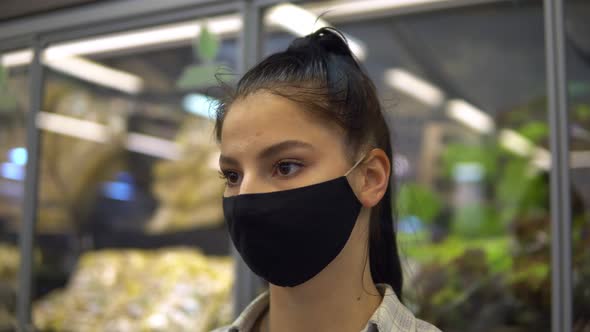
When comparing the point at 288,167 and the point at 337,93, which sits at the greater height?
the point at 337,93

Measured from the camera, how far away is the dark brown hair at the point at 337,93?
1202 mm

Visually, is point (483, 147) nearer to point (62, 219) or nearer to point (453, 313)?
point (453, 313)

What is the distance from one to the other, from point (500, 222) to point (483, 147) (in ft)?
1.51

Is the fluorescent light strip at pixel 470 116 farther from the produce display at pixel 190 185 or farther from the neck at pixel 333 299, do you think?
the neck at pixel 333 299

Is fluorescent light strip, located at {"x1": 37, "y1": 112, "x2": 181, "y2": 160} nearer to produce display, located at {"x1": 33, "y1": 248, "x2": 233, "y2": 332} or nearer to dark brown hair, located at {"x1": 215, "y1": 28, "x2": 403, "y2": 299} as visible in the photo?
produce display, located at {"x1": 33, "y1": 248, "x2": 233, "y2": 332}

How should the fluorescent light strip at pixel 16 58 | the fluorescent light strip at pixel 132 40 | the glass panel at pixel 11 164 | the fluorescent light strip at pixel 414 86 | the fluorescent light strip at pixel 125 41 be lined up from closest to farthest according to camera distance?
the fluorescent light strip at pixel 132 40 → the fluorescent light strip at pixel 125 41 → the fluorescent light strip at pixel 16 58 → the glass panel at pixel 11 164 → the fluorescent light strip at pixel 414 86

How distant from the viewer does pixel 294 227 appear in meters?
1.17

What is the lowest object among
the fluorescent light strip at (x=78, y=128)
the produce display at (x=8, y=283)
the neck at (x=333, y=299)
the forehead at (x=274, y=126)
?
the produce display at (x=8, y=283)

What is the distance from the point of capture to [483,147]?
3.48m

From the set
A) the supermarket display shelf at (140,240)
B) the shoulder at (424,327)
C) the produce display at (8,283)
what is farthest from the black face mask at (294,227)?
the produce display at (8,283)

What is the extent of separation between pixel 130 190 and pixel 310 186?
2188 mm

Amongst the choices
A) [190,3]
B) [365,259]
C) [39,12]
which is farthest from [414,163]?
[365,259]

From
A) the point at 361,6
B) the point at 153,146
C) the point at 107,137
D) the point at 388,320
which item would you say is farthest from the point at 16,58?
the point at 388,320

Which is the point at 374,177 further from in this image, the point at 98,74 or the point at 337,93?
the point at 98,74
